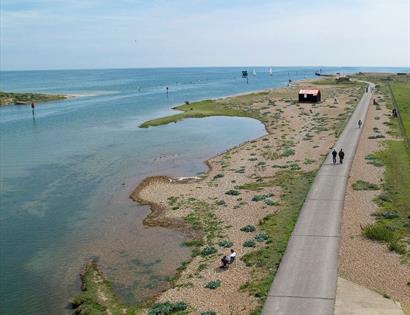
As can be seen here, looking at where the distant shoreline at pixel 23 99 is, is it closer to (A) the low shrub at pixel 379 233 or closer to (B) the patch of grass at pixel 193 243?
(B) the patch of grass at pixel 193 243

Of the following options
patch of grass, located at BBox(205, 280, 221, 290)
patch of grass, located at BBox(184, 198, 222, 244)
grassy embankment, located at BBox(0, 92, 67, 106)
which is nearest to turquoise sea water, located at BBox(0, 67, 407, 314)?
patch of grass, located at BBox(184, 198, 222, 244)

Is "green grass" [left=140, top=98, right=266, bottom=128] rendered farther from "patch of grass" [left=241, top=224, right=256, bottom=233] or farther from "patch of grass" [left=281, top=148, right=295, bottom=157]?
"patch of grass" [left=241, top=224, right=256, bottom=233]

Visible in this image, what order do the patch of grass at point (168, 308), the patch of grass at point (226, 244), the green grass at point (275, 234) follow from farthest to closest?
1. the patch of grass at point (226, 244)
2. the green grass at point (275, 234)
3. the patch of grass at point (168, 308)

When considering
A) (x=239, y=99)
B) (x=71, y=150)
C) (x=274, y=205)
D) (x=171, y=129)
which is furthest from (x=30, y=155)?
(x=239, y=99)

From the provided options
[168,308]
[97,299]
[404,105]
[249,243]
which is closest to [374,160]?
[249,243]

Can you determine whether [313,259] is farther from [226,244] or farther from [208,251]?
[208,251]

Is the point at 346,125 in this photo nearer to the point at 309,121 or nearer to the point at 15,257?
the point at 309,121

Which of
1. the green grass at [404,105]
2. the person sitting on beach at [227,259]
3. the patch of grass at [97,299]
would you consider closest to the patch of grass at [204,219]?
the person sitting on beach at [227,259]
